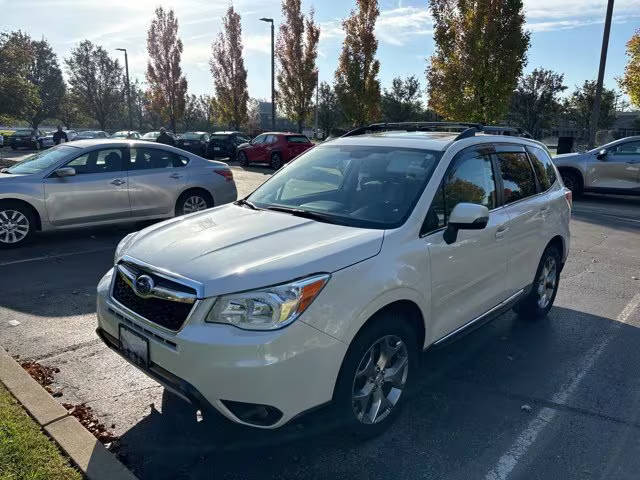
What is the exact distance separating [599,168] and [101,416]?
13873 millimetres

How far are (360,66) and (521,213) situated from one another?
23611 mm

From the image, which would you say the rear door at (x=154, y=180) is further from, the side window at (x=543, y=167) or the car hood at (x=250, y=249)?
the side window at (x=543, y=167)

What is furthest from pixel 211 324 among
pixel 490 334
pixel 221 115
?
pixel 221 115

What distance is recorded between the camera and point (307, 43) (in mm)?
29844

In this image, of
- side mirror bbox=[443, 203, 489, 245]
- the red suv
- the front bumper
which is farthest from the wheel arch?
the red suv

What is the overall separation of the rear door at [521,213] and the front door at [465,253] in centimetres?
15

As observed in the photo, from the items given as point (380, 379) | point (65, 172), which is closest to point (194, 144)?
point (65, 172)

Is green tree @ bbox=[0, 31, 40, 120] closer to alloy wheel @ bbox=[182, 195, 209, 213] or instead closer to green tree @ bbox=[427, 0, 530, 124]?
alloy wheel @ bbox=[182, 195, 209, 213]

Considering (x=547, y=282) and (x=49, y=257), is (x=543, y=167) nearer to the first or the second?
(x=547, y=282)

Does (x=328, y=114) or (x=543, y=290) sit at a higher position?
(x=328, y=114)

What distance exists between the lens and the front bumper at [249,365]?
248 centimetres

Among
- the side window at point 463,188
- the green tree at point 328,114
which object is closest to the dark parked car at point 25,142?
the green tree at point 328,114

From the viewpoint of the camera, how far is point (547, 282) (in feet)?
17.3

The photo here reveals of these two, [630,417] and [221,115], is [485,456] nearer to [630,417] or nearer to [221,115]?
[630,417]
